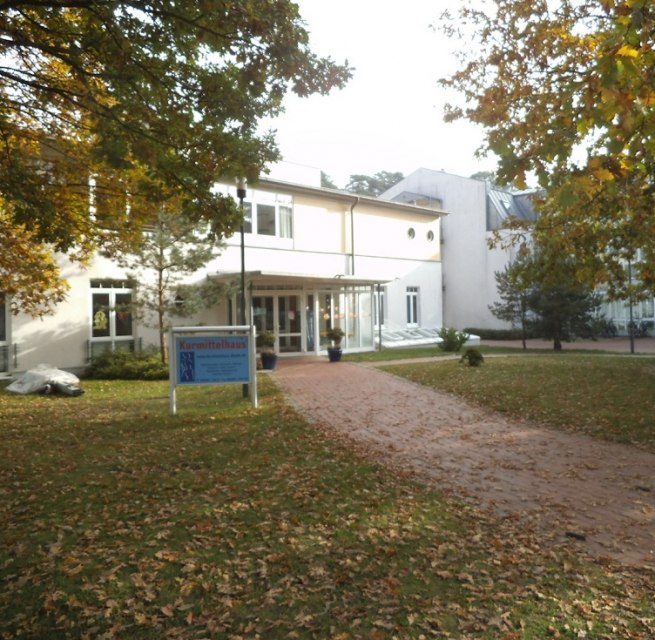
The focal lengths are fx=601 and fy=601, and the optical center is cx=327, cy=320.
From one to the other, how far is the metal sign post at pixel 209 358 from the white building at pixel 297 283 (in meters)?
8.05

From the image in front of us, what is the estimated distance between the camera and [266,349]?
2058 cm

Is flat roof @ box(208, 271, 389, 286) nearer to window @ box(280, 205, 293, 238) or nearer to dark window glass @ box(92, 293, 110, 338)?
window @ box(280, 205, 293, 238)

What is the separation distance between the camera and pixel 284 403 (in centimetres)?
1220

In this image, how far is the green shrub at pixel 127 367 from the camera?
57.4 feet

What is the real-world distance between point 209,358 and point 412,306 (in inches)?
841

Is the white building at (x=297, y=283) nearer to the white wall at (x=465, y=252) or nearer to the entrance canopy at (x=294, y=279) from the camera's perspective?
the entrance canopy at (x=294, y=279)

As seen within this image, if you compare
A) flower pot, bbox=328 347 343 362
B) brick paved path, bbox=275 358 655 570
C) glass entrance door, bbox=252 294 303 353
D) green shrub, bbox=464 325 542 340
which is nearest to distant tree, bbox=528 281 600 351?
A: green shrub, bbox=464 325 542 340

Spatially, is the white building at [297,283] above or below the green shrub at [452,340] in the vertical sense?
above

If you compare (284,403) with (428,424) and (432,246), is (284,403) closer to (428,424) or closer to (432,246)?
(428,424)

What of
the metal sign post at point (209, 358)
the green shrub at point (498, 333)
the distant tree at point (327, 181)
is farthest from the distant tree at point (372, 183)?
the metal sign post at point (209, 358)

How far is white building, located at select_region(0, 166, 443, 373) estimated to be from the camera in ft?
60.0

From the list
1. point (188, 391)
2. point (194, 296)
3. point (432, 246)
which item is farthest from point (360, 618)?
point (432, 246)

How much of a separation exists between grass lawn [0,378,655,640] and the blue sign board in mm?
3015

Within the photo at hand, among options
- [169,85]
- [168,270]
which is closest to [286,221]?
[168,270]
